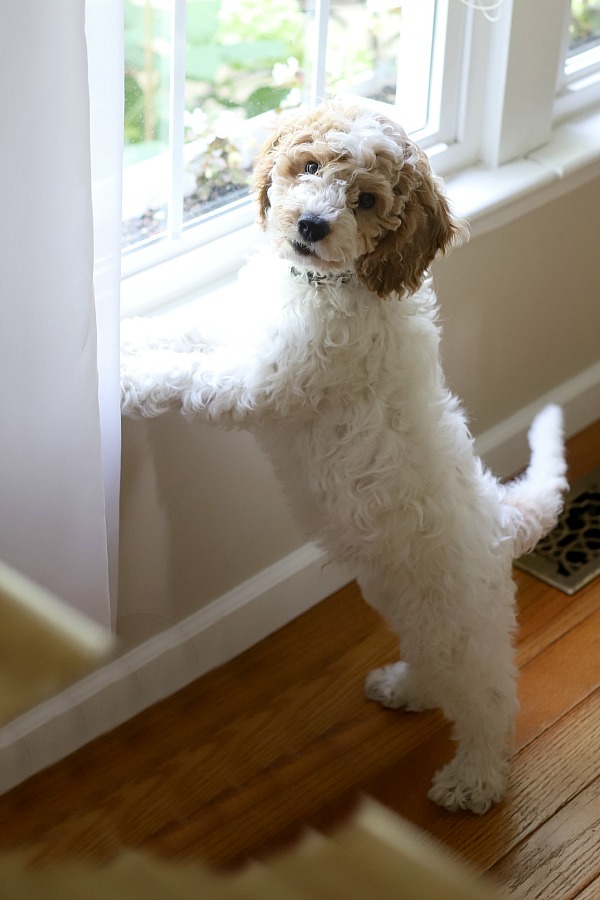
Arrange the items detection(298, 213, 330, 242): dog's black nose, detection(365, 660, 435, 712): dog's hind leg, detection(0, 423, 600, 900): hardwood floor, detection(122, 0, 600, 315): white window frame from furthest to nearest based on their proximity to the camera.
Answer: detection(122, 0, 600, 315): white window frame, detection(365, 660, 435, 712): dog's hind leg, detection(298, 213, 330, 242): dog's black nose, detection(0, 423, 600, 900): hardwood floor

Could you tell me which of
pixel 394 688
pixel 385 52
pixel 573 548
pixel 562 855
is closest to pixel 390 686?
pixel 394 688

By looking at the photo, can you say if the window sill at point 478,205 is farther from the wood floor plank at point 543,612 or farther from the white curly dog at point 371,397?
the wood floor plank at point 543,612

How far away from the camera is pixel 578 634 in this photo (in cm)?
194

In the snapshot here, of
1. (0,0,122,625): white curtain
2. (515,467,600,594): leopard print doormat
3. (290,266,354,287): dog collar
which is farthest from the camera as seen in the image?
(515,467,600,594): leopard print doormat

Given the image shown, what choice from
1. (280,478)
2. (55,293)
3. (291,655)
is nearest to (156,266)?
(280,478)

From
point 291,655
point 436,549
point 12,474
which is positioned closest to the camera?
point 12,474

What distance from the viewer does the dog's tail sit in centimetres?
152

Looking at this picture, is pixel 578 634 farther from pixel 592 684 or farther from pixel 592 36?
pixel 592 36

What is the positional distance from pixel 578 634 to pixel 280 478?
0.77m

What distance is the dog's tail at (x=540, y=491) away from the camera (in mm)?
1523

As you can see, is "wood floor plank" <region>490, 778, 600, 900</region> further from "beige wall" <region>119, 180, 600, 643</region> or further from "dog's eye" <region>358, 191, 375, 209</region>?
"dog's eye" <region>358, 191, 375, 209</region>

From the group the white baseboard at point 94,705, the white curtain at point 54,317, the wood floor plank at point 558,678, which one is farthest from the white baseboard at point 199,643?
the wood floor plank at point 558,678

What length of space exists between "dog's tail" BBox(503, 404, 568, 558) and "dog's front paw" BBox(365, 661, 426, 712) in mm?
341

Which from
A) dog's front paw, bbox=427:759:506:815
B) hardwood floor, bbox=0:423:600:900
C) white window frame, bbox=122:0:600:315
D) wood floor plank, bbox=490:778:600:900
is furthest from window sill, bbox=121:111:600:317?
wood floor plank, bbox=490:778:600:900
